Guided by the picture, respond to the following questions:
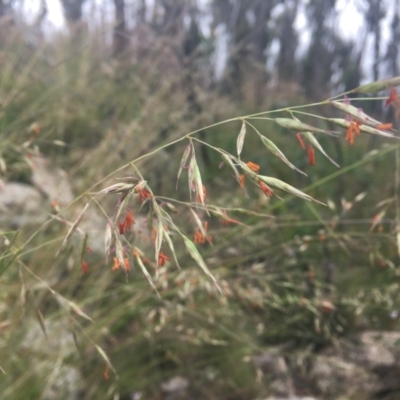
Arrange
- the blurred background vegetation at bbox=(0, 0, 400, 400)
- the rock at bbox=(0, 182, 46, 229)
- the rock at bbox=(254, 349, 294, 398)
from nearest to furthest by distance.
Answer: the blurred background vegetation at bbox=(0, 0, 400, 400) < the rock at bbox=(254, 349, 294, 398) < the rock at bbox=(0, 182, 46, 229)

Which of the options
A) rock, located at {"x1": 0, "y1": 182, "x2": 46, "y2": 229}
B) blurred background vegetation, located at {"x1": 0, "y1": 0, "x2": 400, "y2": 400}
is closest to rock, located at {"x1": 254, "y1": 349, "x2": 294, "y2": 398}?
blurred background vegetation, located at {"x1": 0, "y1": 0, "x2": 400, "y2": 400}

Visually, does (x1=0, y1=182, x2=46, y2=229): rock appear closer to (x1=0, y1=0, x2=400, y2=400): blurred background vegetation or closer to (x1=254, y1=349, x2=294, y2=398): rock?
(x1=0, y1=0, x2=400, y2=400): blurred background vegetation

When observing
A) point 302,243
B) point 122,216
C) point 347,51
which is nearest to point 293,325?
point 302,243

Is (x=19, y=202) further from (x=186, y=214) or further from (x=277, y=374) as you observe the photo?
(x=277, y=374)

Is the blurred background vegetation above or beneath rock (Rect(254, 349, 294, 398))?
above

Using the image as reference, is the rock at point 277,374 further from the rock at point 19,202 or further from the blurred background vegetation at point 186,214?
the rock at point 19,202

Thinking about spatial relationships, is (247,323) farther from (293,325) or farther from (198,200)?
(198,200)

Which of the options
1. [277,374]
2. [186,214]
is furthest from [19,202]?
[277,374]

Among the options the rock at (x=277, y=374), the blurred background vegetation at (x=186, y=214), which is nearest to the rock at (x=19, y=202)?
the blurred background vegetation at (x=186, y=214)

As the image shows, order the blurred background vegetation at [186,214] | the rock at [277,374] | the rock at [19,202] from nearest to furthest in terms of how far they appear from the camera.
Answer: the blurred background vegetation at [186,214] → the rock at [277,374] → the rock at [19,202]
